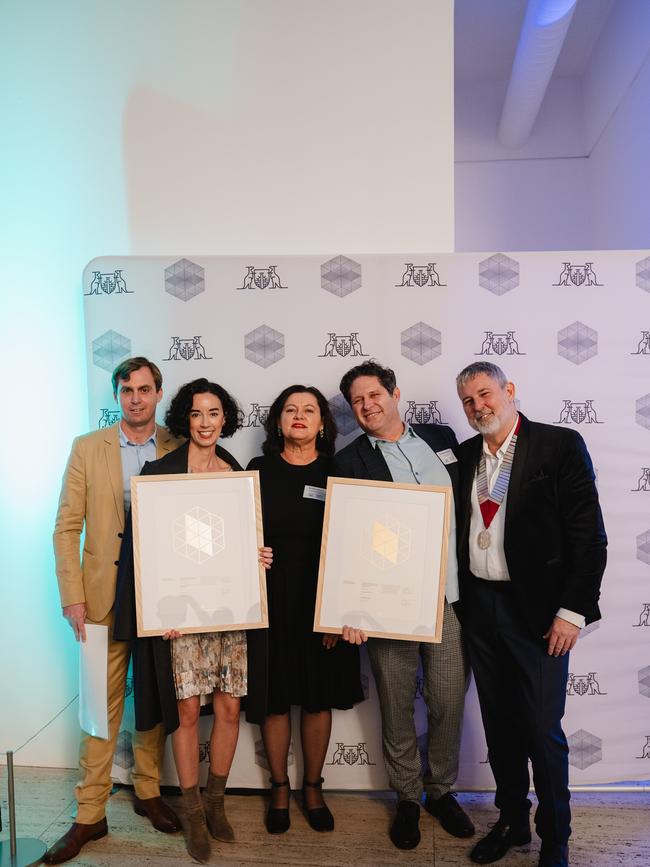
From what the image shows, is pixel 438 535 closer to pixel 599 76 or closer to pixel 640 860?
pixel 640 860

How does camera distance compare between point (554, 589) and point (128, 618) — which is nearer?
point (554, 589)

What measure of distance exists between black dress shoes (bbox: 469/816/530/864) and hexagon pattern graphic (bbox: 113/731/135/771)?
58.9 inches

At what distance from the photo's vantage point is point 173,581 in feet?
7.09

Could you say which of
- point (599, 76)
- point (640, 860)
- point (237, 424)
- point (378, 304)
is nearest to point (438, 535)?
point (237, 424)

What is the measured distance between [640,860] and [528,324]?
2.09 m

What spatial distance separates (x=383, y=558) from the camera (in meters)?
2.17

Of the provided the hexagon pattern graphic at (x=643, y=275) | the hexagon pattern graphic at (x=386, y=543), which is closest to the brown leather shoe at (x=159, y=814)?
the hexagon pattern graphic at (x=386, y=543)

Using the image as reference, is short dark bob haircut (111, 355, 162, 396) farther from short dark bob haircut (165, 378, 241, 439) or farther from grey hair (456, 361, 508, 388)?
grey hair (456, 361, 508, 388)

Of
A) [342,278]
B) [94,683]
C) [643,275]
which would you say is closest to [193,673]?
[94,683]

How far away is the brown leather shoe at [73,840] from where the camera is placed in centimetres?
228

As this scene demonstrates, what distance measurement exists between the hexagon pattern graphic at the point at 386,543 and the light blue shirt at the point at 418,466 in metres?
0.17

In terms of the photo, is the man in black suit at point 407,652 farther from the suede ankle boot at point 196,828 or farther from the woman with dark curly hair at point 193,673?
the suede ankle boot at point 196,828

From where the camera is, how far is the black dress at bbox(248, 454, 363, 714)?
2.33 m

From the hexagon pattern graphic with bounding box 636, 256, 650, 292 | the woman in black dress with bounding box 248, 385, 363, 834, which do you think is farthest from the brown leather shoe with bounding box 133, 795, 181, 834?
the hexagon pattern graphic with bounding box 636, 256, 650, 292
